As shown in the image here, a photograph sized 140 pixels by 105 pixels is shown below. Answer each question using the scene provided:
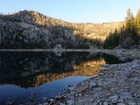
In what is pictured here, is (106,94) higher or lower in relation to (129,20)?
lower

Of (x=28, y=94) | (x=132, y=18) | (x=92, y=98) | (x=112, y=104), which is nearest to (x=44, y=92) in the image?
(x=28, y=94)

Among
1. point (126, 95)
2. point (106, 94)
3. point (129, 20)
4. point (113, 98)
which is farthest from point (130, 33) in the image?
point (113, 98)

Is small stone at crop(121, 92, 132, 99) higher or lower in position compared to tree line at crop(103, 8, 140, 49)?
lower

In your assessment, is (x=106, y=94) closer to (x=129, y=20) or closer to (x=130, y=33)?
(x=130, y=33)

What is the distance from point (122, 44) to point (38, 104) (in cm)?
10859

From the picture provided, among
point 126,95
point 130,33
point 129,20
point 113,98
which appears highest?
point 129,20

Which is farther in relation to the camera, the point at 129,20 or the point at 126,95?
the point at 129,20

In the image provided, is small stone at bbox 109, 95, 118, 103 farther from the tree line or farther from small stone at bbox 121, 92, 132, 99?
the tree line

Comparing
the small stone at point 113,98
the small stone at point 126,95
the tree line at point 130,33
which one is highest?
the tree line at point 130,33

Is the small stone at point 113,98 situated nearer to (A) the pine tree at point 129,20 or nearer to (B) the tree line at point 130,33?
(B) the tree line at point 130,33

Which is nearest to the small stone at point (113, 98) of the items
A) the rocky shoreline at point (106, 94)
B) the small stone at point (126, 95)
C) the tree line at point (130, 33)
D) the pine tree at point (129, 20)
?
the rocky shoreline at point (106, 94)

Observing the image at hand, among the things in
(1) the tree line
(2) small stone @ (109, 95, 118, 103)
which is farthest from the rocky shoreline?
(1) the tree line

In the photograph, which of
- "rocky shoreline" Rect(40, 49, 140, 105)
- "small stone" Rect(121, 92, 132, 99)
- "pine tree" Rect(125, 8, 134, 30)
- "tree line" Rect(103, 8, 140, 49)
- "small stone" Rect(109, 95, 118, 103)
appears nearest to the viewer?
"small stone" Rect(109, 95, 118, 103)

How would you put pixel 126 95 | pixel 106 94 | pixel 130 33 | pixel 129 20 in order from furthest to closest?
1. pixel 129 20
2. pixel 130 33
3. pixel 106 94
4. pixel 126 95
